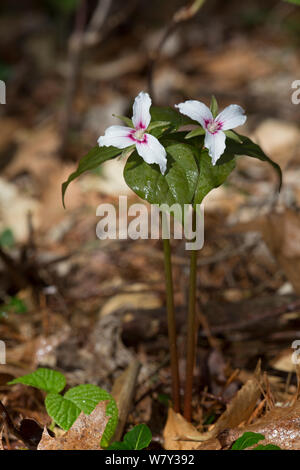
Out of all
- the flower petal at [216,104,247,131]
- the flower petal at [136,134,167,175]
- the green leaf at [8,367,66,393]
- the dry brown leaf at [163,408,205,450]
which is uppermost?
the flower petal at [216,104,247,131]

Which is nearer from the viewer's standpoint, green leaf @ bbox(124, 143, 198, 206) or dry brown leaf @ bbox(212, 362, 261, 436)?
green leaf @ bbox(124, 143, 198, 206)

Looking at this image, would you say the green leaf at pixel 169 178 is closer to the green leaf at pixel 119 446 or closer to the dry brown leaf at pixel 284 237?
the green leaf at pixel 119 446

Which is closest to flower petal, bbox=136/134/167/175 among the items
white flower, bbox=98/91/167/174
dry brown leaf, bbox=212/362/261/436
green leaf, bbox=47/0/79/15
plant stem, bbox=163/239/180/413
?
white flower, bbox=98/91/167/174

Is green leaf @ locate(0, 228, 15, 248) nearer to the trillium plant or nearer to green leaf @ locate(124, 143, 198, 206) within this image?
the trillium plant

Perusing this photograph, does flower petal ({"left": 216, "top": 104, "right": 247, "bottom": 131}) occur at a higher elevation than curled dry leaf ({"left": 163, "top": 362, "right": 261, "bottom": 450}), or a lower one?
higher

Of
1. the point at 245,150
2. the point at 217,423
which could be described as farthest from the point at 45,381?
the point at 245,150

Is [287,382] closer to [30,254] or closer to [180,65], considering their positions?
[30,254]
